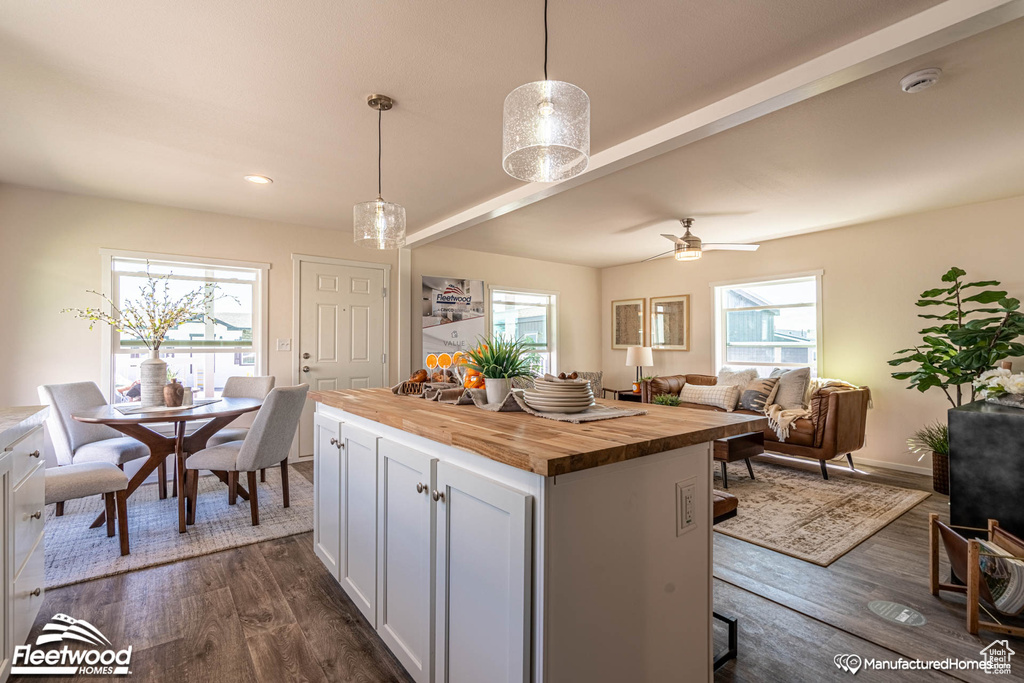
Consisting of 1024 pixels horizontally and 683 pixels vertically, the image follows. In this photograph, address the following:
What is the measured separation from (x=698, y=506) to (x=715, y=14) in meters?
1.82

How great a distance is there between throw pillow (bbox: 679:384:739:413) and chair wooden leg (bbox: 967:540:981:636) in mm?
3054

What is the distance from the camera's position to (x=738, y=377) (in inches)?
211

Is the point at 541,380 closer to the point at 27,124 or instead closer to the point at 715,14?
the point at 715,14

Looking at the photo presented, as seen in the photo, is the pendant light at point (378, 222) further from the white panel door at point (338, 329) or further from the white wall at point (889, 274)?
the white wall at point (889, 274)

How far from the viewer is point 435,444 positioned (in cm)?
149

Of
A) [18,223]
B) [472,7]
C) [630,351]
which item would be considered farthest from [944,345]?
[18,223]

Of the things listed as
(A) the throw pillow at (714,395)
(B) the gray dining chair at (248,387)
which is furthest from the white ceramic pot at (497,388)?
(A) the throw pillow at (714,395)

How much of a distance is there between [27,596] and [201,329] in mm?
3065

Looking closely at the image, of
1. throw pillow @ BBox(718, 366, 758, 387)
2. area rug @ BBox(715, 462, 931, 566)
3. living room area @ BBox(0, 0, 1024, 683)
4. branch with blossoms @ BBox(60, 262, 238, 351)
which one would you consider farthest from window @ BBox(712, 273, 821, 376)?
branch with blossoms @ BBox(60, 262, 238, 351)

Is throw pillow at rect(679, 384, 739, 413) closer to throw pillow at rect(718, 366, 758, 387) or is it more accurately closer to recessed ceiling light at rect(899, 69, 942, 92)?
throw pillow at rect(718, 366, 758, 387)

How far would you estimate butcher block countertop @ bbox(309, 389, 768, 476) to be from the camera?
3.48ft

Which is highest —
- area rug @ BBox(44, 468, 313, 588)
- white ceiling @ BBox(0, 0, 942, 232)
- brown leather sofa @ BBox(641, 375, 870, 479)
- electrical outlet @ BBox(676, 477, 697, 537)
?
white ceiling @ BBox(0, 0, 942, 232)

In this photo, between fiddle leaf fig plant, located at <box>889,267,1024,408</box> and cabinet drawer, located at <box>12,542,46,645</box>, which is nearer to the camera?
cabinet drawer, located at <box>12,542,46,645</box>

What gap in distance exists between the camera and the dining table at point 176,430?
2.75 m
